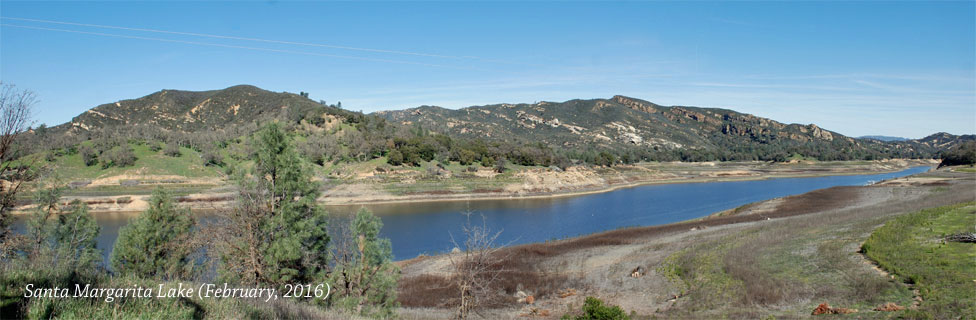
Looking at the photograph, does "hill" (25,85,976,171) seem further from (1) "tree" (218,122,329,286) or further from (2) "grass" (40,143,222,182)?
(1) "tree" (218,122,329,286)

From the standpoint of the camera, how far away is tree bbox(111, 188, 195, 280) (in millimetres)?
18094

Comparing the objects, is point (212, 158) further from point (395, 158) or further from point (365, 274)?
point (365, 274)

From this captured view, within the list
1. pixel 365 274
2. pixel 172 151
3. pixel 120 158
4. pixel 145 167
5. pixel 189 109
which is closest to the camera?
pixel 365 274

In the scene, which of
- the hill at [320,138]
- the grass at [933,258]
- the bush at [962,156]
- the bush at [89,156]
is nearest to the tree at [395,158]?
the hill at [320,138]

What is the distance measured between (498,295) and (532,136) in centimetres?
17825

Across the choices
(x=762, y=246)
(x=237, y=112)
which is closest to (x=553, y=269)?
(x=762, y=246)

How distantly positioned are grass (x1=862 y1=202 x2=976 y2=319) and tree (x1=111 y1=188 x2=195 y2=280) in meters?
22.8

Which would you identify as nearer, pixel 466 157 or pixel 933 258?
pixel 933 258

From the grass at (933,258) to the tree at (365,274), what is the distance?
1337 centimetres

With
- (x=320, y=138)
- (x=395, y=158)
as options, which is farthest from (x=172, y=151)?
(x=395, y=158)

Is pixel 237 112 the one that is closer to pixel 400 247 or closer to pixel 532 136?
pixel 532 136

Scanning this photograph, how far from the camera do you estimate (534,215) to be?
175ft

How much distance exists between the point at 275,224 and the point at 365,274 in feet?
10.1

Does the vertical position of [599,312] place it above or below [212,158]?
below
